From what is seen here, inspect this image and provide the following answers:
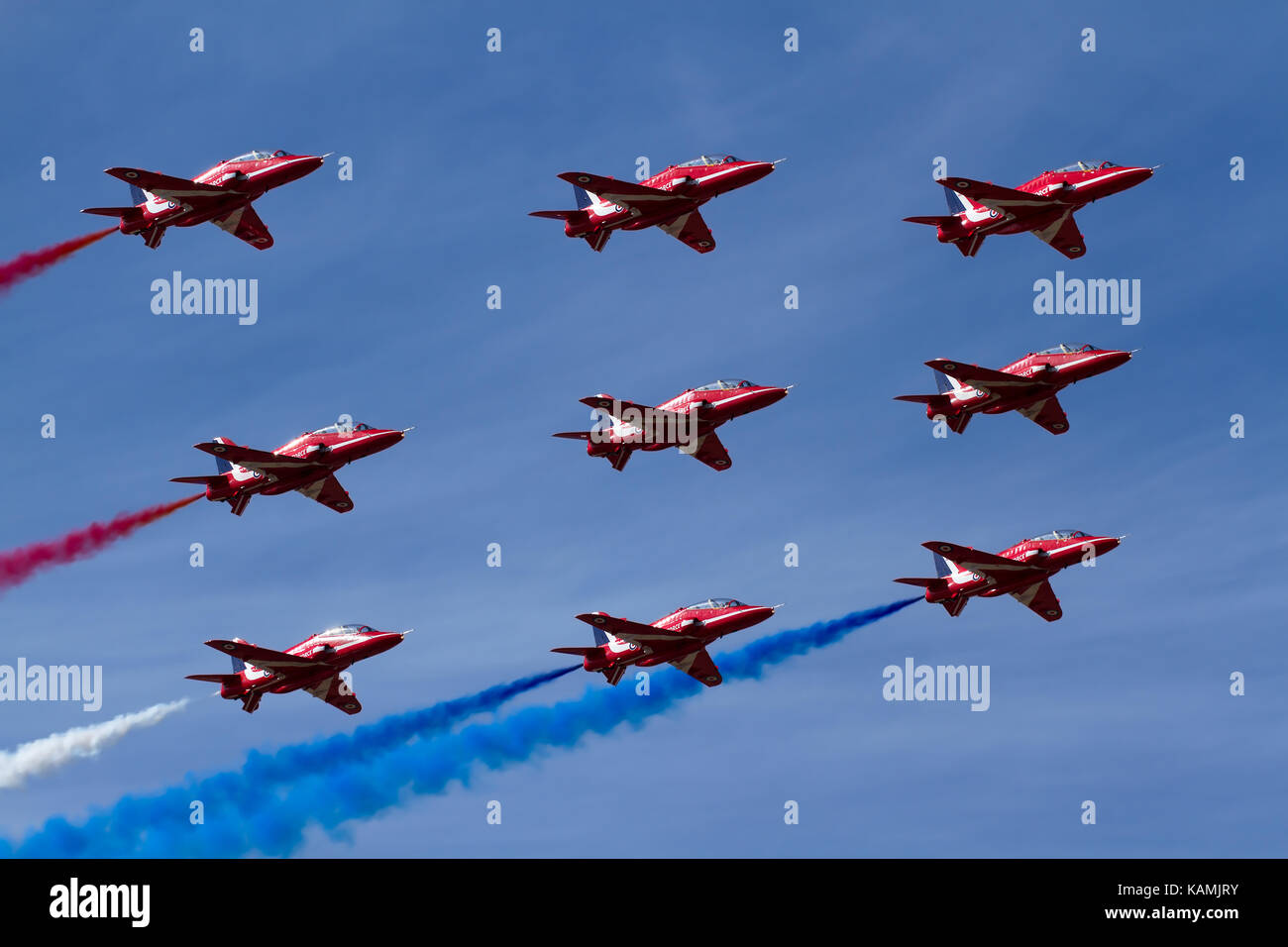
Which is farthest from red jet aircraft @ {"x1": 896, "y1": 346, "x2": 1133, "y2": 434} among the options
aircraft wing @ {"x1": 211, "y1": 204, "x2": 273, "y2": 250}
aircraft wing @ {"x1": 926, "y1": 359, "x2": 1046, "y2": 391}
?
aircraft wing @ {"x1": 211, "y1": 204, "x2": 273, "y2": 250}

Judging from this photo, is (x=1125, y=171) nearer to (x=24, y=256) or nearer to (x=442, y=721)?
(x=442, y=721)

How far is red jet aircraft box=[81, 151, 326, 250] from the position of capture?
121562 mm

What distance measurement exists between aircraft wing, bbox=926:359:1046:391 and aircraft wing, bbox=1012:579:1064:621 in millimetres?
13282

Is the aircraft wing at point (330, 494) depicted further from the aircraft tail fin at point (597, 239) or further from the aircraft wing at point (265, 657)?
the aircraft tail fin at point (597, 239)

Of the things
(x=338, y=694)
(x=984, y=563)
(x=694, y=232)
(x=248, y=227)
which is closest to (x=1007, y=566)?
(x=984, y=563)

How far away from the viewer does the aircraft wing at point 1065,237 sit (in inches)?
5167

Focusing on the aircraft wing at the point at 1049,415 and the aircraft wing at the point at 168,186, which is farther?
the aircraft wing at the point at 1049,415

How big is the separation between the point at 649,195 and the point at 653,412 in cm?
1344

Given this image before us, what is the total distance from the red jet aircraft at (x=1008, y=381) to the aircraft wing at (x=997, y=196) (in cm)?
921

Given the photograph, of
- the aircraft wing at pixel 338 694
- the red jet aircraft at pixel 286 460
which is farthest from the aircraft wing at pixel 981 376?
the aircraft wing at pixel 338 694
